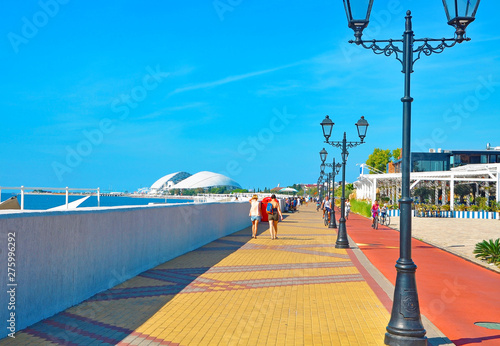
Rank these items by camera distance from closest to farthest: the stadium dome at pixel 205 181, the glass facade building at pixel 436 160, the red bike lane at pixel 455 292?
the red bike lane at pixel 455 292 → the glass facade building at pixel 436 160 → the stadium dome at pixel 205 181

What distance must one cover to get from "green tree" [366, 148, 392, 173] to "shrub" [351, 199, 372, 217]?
47135mm

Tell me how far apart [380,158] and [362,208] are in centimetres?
5760

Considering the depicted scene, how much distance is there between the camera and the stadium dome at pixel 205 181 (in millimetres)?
187250

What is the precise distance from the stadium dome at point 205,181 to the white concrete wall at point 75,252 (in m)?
174

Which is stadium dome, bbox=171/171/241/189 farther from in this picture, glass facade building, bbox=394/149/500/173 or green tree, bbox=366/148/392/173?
glass facade building, bbox=394/149/500/173

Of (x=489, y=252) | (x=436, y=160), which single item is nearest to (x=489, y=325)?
(x=489, y=252)

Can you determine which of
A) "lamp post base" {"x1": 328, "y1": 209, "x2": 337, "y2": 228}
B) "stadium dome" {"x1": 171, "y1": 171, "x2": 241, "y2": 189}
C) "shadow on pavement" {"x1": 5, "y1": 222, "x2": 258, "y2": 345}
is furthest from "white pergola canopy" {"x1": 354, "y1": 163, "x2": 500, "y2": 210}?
"stadium dome" {"x1": 171, "y1": 171, "x2": 241, "y2": 189}

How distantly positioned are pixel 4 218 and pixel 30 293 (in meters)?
1.14

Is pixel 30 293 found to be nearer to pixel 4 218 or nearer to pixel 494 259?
pixel 4 218

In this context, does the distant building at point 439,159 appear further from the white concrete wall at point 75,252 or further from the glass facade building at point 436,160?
the white concrete wall at point 75,252

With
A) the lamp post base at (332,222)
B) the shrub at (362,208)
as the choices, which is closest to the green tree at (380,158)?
the shrub at (362,208)

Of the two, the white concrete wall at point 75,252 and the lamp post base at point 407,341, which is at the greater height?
the white concrete wall at point 75,252

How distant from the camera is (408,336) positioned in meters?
5.62

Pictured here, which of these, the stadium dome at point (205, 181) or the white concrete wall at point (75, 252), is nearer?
the white concrete wall at point (75, 252)
